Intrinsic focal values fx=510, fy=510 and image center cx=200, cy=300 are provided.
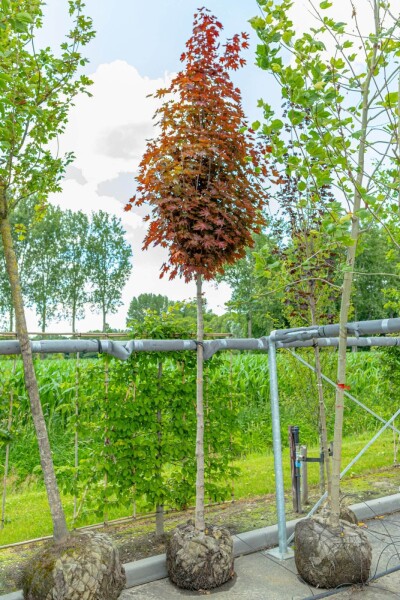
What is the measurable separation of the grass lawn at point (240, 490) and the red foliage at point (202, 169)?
275 cm

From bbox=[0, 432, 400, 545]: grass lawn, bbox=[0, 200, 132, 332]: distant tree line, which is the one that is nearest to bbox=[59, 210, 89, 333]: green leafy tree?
bbox=[0, 200, 132, 332]: distant tree line

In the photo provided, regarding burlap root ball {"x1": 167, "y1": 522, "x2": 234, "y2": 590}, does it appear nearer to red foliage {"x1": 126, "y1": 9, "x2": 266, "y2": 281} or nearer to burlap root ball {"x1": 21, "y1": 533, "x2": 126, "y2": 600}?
burlap root ball {"x1": 21, "y1": 533, "x2": 126, "y2": 600}

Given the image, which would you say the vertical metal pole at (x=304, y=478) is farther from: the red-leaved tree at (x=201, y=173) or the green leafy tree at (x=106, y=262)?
the green leafy tree at (x=106, y=262)

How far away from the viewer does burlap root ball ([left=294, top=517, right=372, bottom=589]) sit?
3.97 m

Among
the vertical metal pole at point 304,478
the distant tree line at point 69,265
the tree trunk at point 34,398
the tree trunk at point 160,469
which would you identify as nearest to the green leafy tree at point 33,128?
the tree trunk at point 34,398

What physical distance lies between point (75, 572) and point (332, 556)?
1946 mm

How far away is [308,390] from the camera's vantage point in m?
6.57

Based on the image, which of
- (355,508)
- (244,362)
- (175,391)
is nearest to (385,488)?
(355,508)

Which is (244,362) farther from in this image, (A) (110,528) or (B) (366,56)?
(B) (366,56)

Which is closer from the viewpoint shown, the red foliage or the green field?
the red foliage

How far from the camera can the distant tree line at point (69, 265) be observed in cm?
3897

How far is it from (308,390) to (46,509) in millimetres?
3485

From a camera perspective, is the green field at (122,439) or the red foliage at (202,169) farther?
the green field at (122,439)

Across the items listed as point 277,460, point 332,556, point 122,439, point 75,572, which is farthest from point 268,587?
point 122,439
